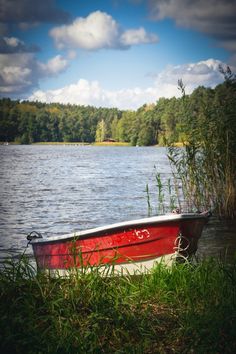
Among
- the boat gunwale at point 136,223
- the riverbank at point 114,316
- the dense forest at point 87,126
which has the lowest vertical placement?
the riverbank at point 114,316

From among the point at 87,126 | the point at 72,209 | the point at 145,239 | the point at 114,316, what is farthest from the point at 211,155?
the point at 87,126

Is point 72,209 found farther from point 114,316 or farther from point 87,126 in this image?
point 87,126

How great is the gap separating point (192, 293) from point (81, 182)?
27.5m

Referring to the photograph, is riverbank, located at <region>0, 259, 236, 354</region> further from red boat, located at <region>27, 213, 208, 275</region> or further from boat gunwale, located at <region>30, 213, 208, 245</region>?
red boat, located at <region>27, 213, 208, 275</region>

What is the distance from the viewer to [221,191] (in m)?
12.6

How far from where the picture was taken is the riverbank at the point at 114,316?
11.6 ft

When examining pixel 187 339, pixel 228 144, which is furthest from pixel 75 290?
pixel 228 144

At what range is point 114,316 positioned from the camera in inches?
154

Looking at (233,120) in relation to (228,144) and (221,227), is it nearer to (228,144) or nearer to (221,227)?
(228,144)

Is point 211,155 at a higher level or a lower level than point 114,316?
higher

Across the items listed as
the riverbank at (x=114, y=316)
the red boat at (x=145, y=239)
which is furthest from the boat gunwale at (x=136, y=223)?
the riverbank at (x=114, y=316)

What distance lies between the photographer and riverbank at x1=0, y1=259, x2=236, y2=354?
353 centimetres

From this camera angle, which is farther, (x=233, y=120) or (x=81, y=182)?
(x=81, y=182)

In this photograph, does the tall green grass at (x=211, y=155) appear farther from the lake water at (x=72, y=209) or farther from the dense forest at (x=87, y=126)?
the dense forest at (x=87, y=126)
